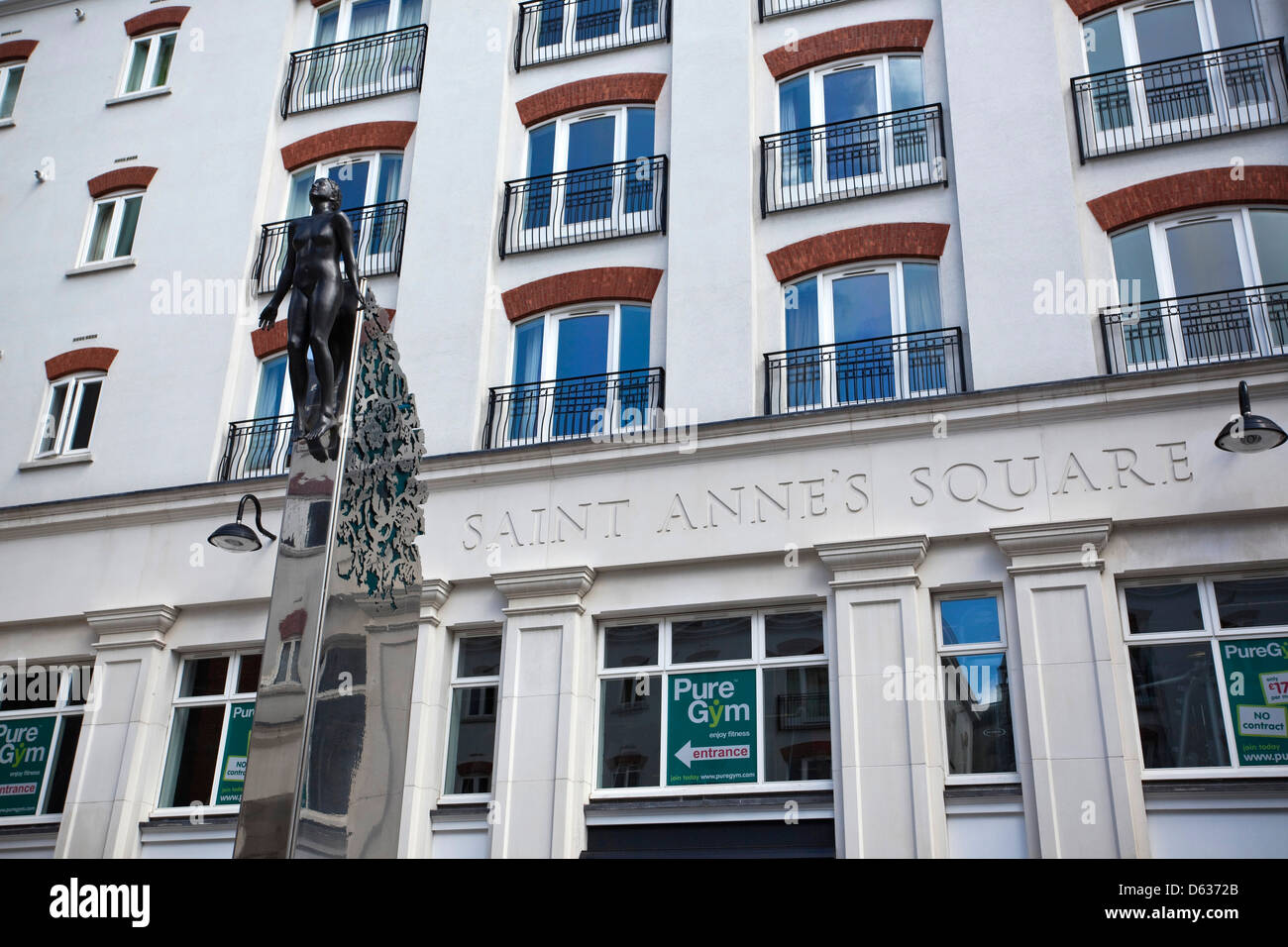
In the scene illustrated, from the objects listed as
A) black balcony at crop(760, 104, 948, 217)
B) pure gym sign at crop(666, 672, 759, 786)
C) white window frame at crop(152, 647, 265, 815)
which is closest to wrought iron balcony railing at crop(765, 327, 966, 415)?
black balcony at crop(760, 104, 948, 217)

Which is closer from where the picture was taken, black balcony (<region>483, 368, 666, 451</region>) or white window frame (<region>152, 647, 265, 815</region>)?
white window frame (<region>152, 647, 265, 815</region>)

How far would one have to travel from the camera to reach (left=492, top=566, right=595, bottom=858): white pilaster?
1389 centimetres

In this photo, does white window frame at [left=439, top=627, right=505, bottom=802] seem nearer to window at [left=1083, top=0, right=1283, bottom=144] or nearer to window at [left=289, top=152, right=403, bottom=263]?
window at [left=289, top=152, right=403, bottom=263]

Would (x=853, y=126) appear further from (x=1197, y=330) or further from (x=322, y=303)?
(x=322, y=303)

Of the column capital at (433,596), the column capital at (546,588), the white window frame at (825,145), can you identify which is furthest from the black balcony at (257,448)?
the white window frame at (825,145)

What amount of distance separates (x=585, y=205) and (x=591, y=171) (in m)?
0.60

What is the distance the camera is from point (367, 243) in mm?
18859

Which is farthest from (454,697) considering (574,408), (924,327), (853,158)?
(853,158)

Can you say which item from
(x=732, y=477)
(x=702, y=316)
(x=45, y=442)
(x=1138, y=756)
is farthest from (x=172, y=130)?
(x=1138, y=756)

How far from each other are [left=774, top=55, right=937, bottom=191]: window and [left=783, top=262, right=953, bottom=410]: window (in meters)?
1.41

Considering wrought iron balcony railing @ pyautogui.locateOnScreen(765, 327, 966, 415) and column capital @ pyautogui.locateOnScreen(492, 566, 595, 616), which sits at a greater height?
wrought iron balcony railing @ pyautogui.locateOnScreen(765, 327, 966, 415)

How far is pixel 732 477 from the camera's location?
14.9 metres

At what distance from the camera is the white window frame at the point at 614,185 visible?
57.4ft

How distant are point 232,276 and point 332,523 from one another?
40.9ft
